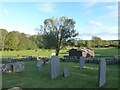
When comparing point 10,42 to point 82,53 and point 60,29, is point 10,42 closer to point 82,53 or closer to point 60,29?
point 60,29

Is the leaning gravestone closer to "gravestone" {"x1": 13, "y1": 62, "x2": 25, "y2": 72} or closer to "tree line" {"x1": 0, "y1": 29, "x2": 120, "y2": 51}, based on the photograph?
"gravestone" {"x1": 13, "y1": 62, "x2": 25, "y2": 72}

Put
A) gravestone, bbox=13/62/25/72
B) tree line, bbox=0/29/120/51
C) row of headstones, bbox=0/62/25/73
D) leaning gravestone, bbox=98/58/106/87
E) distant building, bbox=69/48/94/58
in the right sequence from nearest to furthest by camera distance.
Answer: leaning gravestone, bbox=98/58/106/87
row of headstones, bbox=0/62/25/73
gravestone, bbox=13/62/25/72
distant building, bbox=69/48/94/58
tree line, bbox=0/29/120/51

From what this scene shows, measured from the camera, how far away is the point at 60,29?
55594 millimetres

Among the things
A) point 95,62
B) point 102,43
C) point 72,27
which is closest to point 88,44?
point 102,43

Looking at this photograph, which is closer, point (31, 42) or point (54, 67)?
point (54, 67)

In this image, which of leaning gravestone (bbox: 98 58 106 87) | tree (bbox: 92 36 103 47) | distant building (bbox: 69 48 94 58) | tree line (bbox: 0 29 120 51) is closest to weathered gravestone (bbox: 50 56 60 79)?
leaning gravestone (bbox: 98 58 106 87)

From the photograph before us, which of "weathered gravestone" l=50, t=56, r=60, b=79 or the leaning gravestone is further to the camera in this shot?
"weathered gravestone" l=50, t=56, r=60, b=79

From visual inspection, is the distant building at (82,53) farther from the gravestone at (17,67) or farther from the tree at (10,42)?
the tree at (10,42)

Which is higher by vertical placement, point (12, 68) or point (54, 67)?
point (54, 67)

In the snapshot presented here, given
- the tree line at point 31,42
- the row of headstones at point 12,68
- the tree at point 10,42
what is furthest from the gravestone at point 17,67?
the tree at point 10,42

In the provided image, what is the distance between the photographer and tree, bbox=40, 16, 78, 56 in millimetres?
54875

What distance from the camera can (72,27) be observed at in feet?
181

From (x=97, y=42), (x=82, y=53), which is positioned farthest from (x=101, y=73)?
(x=97, y=42)

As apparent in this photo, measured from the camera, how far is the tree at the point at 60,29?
5488 centimetres
